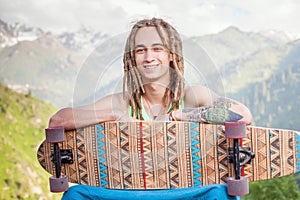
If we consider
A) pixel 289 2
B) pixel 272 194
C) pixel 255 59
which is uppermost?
pixel 289 2

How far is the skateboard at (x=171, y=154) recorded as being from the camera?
1254mm

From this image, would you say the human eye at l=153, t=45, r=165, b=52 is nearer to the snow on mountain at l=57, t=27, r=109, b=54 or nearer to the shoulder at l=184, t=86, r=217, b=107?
the shoulder at l=184, t=86, r=217, b=107

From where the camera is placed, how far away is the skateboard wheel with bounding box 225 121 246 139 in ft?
3.91

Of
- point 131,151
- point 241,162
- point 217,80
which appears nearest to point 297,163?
point 241,162

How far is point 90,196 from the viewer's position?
4.32 feet

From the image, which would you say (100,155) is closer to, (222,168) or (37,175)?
(222,168)

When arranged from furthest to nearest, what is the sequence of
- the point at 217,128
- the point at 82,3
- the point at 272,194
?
the point at 82,3 < the point at 272,194 < the point at 217,128

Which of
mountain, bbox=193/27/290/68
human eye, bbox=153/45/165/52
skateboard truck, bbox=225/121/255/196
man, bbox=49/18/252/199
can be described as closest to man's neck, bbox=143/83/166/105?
man, bbox=49/18/252/199

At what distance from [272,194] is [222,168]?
1.76 meters

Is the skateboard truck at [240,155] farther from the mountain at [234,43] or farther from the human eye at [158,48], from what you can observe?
the mountain at [234,43]

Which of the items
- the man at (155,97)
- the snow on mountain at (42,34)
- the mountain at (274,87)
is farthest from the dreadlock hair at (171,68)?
the mountain at (274,87)

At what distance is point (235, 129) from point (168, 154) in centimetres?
21

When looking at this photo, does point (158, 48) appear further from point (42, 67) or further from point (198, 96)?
point (42, 67)

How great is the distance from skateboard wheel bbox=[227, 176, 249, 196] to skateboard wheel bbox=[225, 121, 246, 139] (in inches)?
4.9
